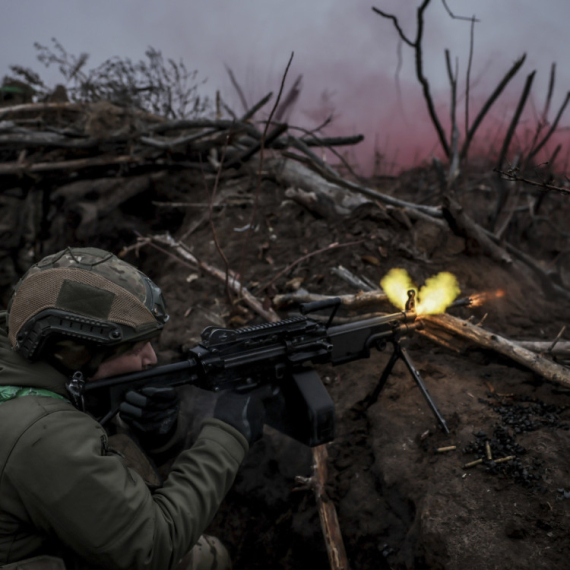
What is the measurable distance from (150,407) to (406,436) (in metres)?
1.84

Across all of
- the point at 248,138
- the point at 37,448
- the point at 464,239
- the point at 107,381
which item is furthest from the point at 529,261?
the point at 37,448

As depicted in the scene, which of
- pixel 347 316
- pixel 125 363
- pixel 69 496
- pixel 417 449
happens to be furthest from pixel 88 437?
pixel 347 316

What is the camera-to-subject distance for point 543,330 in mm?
4441

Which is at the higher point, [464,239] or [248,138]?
[248,138]

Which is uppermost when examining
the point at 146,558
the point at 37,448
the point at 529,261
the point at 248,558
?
the point at 529,261

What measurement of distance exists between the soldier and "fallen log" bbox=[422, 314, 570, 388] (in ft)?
6.65

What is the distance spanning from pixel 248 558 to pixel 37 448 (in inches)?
84.1

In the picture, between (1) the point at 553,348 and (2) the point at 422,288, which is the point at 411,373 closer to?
(1) the point at 553,348

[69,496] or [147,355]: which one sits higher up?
[147,355]

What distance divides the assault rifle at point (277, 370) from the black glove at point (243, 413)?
0.23ft

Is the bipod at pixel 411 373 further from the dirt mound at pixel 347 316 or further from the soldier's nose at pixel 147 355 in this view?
the soldier's nose at pixel 147 355

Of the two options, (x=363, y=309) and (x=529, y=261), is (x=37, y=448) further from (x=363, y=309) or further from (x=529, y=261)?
(x=529, y=261)

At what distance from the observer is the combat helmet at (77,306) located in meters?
1.74

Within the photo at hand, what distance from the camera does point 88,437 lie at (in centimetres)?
163
